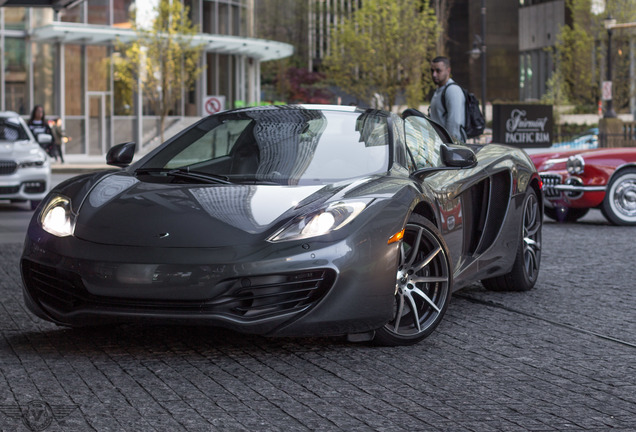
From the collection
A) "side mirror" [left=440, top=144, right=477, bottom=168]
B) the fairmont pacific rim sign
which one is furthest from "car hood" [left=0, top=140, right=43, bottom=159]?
the fairmont pacific rim sign

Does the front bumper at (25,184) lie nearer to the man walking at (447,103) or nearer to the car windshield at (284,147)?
the man walking at (447,103)

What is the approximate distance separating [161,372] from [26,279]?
1.05m

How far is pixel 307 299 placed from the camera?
204 inches

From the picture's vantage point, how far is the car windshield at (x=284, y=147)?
594 centimetres

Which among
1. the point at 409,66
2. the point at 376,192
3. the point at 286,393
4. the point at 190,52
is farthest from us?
the point at 409,66

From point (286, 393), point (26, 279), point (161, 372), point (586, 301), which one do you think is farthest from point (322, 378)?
point (586, 301)

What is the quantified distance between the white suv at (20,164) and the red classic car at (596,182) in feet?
25.7

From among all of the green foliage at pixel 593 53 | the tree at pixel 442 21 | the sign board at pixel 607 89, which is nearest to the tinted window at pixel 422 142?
the sign board at pixel 607 89

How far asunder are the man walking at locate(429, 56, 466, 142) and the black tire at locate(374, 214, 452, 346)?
4522 millimetres

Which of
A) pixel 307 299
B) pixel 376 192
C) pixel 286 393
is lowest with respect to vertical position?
pixel 286 393

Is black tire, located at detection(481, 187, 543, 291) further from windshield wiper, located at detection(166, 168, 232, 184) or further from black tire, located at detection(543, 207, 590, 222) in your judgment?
black tire, located at detection(543, 207, 590, 222)

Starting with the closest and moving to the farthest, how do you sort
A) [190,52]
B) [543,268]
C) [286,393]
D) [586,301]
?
[286,393], [586,301], [543,268], [190,52]

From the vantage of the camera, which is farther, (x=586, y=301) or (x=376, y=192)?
(x=586, y=301)

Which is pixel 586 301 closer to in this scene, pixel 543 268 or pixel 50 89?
pixel 543 268
